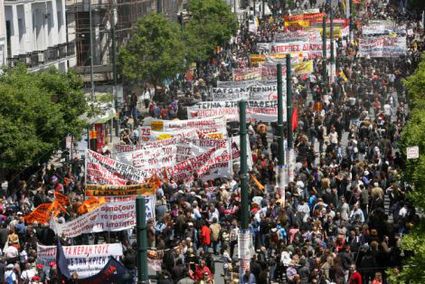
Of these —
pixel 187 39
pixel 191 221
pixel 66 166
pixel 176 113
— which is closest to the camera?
pixel 191 221

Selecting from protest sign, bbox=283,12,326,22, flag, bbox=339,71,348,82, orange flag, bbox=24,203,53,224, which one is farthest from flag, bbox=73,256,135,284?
protest sign, bbox=283,12,326,22

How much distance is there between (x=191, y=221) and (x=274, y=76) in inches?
1199

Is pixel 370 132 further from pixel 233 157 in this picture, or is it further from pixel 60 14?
pixel 60 14

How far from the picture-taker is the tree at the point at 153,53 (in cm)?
7725

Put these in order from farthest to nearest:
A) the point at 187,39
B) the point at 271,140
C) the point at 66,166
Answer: the point at 187,39
the point at 271,140
the point at 66,166

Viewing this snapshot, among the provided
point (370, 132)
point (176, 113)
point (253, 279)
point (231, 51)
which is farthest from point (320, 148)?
point (231, 51)

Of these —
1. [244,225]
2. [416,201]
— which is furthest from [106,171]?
[416,201]

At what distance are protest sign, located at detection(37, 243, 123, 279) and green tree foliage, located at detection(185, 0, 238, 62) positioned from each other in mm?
51387

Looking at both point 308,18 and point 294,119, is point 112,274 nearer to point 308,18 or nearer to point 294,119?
point 294,119

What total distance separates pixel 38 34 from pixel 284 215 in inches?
1506

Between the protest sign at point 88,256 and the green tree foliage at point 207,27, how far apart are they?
51.4 meters

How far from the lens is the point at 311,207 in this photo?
134 feet

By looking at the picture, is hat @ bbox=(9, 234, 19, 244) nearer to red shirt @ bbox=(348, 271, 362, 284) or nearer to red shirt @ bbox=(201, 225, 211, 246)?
red shirt @ bbox=(201, 225, 211, 246)

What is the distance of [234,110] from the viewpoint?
55.7 metres
